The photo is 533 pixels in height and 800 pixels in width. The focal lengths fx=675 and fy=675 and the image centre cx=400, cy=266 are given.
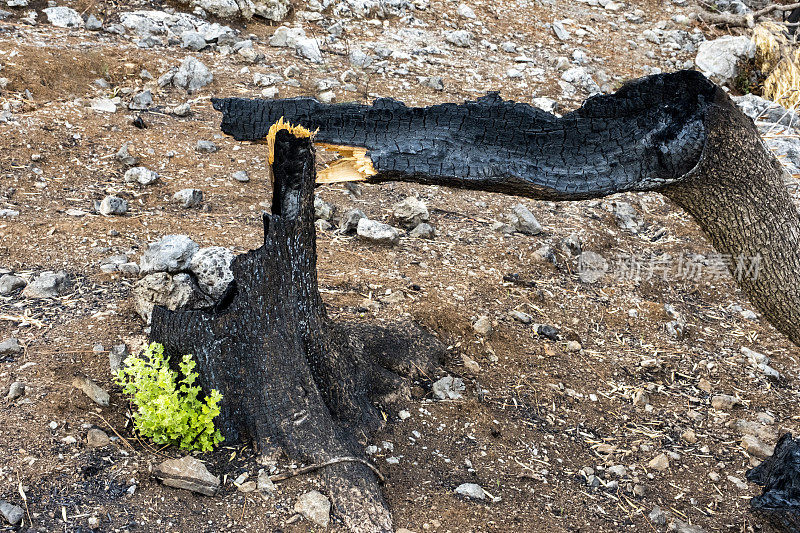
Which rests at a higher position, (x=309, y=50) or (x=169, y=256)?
(x=309, y=50)

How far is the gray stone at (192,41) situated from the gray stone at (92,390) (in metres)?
4.64

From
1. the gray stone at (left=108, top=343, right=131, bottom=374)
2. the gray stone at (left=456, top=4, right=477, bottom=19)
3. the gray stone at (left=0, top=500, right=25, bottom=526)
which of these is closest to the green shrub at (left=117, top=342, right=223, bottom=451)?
the gray stone at (left=108, top=343, right=131, bottom=374)

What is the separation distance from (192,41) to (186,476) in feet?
17.2

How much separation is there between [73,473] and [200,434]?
47cm

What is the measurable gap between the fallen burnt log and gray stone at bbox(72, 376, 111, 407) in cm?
265

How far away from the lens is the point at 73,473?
2490 mm

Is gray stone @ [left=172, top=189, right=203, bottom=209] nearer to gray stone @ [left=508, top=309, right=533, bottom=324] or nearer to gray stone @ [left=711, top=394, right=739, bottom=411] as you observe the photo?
gray stone @ [left=508, top=309, right=533, bottom=324]

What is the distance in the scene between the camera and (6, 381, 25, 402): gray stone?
2.75m

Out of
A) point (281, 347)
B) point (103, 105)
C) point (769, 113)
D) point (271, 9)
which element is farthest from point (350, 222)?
point (769, 113)

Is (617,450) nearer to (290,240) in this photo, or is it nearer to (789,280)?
(789,280)

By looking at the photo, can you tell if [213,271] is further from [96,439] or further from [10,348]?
[96,439]

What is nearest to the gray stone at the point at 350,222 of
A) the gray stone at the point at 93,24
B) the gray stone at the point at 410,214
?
the gray stone at the point at 410,214

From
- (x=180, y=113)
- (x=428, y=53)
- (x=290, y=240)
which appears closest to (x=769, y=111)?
(x=428, y=53)

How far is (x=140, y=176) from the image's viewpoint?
15.8ft
